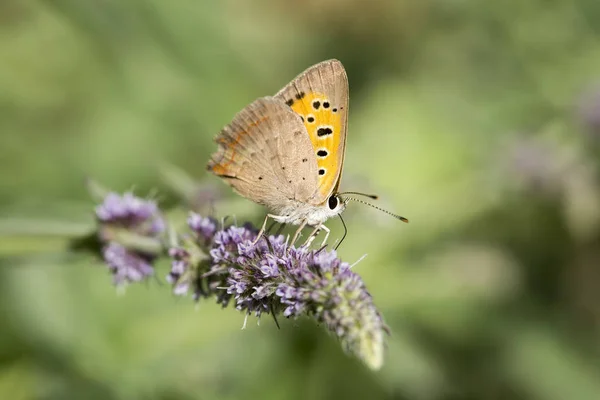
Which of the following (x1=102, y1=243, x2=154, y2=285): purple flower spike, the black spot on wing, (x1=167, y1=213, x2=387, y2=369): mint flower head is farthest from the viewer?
the black spot on wing

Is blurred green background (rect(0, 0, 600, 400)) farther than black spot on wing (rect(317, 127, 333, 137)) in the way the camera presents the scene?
Yes

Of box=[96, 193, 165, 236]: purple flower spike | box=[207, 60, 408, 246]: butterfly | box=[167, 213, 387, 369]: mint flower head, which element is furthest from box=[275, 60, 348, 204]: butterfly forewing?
box=[96, 193, 165, 236]: purple flower spike

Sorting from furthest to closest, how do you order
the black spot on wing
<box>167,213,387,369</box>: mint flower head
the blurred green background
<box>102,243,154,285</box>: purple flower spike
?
the blurred green background < the black spot on wing < <box>102,243,154,285</box>: purple flower spike < <box>167,213,387,369</box>: mint flower head

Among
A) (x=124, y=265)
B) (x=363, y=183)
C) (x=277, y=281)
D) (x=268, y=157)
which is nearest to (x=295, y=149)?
(x=268, y=157)

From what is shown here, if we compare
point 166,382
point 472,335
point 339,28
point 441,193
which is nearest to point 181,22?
point 339,28

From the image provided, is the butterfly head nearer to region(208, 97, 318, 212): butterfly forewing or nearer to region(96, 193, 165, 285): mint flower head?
region(208, 97, 318, 212): butterfly forewing

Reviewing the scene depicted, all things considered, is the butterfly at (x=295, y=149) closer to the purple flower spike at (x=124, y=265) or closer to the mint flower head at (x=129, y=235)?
the mint flower head at (x=129, y=235)

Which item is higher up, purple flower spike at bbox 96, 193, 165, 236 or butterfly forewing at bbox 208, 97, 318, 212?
butterfly forewing at bbox 208, 97, 318, 212

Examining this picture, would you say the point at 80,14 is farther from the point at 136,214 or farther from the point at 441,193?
the point at 441,193
